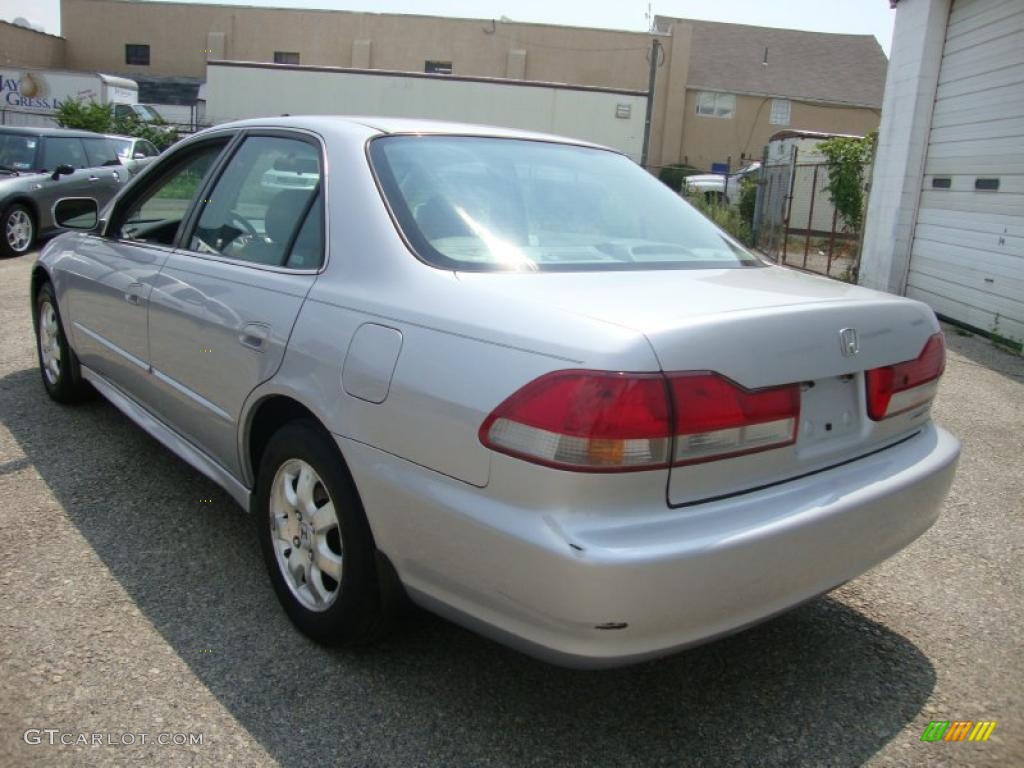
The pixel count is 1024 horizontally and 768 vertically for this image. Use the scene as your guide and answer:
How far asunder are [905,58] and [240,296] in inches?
426

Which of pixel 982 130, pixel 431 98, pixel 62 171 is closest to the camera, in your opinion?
pixel 982 130

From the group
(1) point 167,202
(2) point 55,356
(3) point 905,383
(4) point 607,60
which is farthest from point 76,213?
(4) point 607,60

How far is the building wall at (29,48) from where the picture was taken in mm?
42375

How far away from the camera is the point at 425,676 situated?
108 inches

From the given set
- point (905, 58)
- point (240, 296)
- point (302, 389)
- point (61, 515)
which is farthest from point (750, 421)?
point (905, 58)

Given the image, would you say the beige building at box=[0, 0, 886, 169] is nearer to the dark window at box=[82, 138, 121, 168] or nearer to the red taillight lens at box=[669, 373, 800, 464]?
the dark window at box=[82, 138, 121, 168]

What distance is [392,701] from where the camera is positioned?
2600 mm

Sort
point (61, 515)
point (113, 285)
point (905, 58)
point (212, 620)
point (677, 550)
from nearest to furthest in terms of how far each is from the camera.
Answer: point (677, 550), point (212, 620), point (61, 515), point (113, 285), point (905, 58)

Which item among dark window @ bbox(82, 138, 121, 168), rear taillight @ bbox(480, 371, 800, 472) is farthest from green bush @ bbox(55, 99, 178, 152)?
rear taillight @ bbox(480, 371, 800, 472)

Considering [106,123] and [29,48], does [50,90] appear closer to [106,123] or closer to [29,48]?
[106,123]

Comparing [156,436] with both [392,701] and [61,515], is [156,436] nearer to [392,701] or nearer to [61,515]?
[61,515]

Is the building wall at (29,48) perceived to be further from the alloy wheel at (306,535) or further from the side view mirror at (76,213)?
the alloy wheel at (306,535)

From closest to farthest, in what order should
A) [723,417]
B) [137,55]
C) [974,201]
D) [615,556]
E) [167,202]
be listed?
[615,556] < [723,417] < [167,202] < [974,201] < [137,55]

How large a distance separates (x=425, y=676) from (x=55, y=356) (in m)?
3.48
